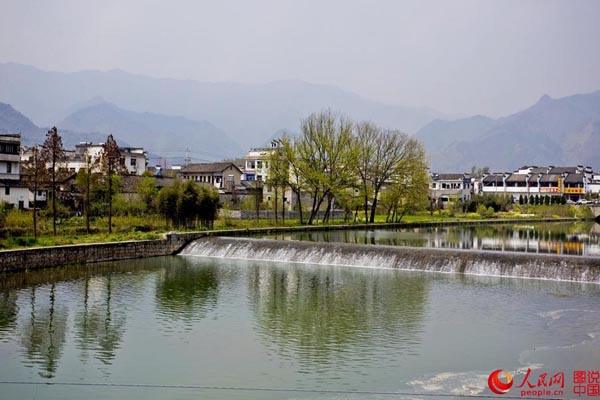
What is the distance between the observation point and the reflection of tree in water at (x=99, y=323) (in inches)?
617

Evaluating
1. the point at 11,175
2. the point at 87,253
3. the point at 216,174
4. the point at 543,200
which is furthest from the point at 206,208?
the point at 543,200

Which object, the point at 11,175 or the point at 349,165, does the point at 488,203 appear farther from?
the point at 11,175

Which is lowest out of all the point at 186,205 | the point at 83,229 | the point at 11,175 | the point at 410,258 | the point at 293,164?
the point at 410,258

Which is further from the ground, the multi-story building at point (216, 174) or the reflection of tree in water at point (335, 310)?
the multi-story building at point (216, 174)

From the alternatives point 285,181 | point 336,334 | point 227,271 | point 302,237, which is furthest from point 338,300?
point 285,181

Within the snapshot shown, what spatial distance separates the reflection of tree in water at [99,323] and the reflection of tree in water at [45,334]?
45cm

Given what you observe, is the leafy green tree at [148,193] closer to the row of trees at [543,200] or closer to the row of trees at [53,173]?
the row of trees at [53,173]

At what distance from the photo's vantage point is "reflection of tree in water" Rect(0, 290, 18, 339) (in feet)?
57.2

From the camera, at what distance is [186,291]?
74.5ft

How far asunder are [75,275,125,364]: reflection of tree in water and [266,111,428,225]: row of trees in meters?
25.1

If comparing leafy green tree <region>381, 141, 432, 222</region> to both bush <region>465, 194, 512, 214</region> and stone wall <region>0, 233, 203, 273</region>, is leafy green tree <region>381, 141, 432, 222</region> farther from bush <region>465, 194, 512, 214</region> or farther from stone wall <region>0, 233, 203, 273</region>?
stone wall <region>0, 233, 203, 273</region>

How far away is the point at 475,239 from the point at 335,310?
2522 centimetres

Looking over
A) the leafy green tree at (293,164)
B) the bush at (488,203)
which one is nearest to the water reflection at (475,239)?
the leafy green tree at (293,164)

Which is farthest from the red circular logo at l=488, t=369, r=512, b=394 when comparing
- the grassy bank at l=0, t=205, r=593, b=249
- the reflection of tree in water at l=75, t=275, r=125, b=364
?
the grassy bank at l=0, t=205, r=593, b=249
